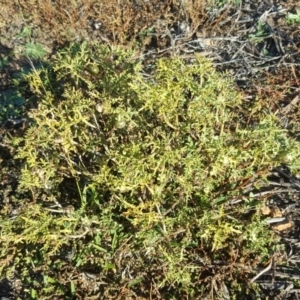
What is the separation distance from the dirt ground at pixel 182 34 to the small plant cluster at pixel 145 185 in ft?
2.51

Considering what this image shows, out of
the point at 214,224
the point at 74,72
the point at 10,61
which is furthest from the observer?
the point at 10,61

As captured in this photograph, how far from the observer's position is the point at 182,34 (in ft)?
12.4

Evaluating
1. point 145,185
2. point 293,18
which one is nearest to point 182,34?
point 293,18

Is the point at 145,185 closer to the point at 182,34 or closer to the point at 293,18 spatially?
the point at 182,34

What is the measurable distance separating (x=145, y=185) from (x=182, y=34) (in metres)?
1.68

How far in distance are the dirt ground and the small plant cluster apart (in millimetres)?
766

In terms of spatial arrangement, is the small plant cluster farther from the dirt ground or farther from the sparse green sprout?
the sparse green sprout

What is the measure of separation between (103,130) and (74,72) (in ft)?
1.09

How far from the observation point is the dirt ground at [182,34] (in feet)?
11.3

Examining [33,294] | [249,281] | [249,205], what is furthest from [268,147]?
[33,294]

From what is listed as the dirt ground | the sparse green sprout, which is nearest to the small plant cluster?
the dirt ground

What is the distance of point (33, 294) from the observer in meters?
2.76

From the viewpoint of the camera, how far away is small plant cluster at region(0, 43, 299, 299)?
2361 millimetres

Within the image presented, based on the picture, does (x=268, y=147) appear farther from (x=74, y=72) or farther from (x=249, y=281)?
(x=74, y=72)
